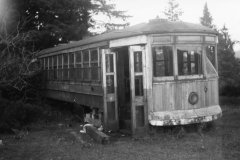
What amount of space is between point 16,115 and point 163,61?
634 cm

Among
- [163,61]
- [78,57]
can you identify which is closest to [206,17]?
[78,57]

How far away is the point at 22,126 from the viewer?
12.4 m

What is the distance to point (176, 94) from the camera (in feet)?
31.5

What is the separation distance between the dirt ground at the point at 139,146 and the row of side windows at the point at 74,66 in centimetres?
255

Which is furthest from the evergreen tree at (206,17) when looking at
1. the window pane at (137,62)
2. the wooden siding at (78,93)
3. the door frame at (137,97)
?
the door frame at (137,97)

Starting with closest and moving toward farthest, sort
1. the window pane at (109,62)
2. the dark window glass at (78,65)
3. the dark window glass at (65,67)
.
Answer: the window pane at (109,62)
the dark window glass at (78,65)
the dark window glass at (65,67)

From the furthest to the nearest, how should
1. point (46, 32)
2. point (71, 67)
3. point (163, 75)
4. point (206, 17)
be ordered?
point (206, 17) < point (46, 32) < point (71, 67) < point (163, 75)

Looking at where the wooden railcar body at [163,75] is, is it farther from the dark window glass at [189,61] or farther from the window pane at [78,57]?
the window pane at [78,57]

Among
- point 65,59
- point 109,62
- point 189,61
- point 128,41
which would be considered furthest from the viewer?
point 65,59

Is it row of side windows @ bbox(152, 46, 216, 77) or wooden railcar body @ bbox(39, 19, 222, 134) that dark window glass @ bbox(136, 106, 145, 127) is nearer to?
wooden railcar body @ bbox(39, 19, 222, 134)

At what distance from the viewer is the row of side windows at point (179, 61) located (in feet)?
31.3

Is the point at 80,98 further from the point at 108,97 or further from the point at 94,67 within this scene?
the point at 108,97

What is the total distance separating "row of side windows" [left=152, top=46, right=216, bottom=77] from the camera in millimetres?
9555

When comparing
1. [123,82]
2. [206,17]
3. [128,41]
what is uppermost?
[206,17]
